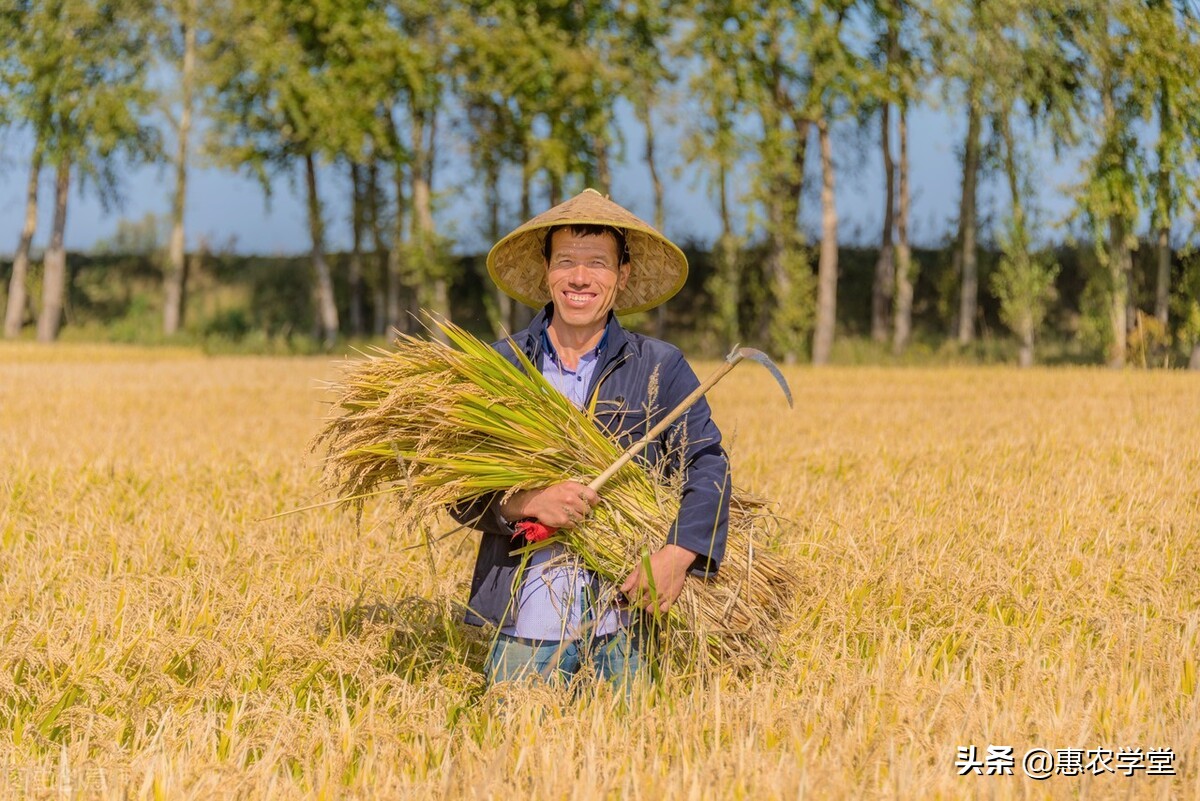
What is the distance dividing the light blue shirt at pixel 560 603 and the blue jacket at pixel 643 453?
5cm

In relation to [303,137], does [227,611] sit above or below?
below

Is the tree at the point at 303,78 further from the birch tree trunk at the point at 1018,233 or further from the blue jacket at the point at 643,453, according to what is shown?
the blue jacket at the point at 643,453

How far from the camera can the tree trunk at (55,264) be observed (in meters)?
31.9

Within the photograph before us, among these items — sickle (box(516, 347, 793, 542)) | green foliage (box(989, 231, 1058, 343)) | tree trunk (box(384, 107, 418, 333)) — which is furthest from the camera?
tree trunk (box(384, 107, 418, 333))

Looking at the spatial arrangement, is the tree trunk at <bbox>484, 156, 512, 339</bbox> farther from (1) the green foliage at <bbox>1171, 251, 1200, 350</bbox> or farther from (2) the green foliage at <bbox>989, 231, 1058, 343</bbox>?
(1) the green foliage at <bbox>1171, 251, 1200, 350</bbox>

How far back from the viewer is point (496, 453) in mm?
3518

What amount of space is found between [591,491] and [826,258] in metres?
22.9

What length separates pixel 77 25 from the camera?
97.7 feet

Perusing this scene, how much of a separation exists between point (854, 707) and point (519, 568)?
101cm

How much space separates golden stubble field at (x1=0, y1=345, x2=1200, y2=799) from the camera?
9.58 feet

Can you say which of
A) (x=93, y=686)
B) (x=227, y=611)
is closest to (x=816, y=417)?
(x=227, y=611)

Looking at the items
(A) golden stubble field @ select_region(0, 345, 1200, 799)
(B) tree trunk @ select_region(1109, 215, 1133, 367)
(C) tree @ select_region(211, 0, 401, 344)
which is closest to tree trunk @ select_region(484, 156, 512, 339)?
(C) tree @ select_region(211, 0, 401, 344)

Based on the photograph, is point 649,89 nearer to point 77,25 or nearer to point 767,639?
point 77,25

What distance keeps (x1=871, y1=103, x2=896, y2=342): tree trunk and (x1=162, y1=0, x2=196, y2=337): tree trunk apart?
652 inches
